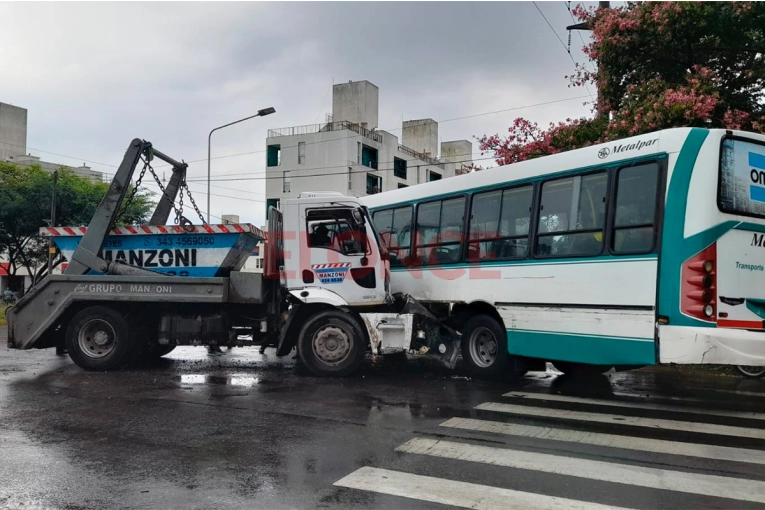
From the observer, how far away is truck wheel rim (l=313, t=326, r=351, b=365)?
978 centimetres

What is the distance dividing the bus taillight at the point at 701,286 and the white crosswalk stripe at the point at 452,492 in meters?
3.47

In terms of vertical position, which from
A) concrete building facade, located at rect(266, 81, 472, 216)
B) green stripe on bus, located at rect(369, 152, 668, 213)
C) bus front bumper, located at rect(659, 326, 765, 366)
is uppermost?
concrete building facade, located at rect(266, 81, 472, 216)

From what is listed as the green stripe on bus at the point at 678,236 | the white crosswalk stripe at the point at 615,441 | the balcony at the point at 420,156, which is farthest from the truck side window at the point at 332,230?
the balcony at the point at 420,156

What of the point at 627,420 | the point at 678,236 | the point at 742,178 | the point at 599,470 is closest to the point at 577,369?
the point at 627,420

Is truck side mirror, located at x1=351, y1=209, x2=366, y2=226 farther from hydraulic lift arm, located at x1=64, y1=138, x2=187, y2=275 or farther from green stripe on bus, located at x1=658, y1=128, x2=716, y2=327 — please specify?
green stripe on bus, located at x1=658, y1=128, x2=716, y2=327

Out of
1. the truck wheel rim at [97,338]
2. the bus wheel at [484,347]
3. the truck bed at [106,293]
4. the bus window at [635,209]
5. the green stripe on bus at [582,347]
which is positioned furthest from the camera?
the truck wheel rim at [97,338]

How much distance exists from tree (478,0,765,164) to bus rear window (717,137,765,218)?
14.2 feet

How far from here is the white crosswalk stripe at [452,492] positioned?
14.4ft

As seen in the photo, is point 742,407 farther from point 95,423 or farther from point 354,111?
point 354,111

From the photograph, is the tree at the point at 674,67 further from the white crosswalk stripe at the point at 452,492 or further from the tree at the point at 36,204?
the tree at the point at 36,204

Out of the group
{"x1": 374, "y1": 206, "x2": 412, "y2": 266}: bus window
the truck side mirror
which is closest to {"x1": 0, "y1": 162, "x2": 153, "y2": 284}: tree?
{"x1": 374, "y1": 206, "x2": 412, "y2": 266}: bus window

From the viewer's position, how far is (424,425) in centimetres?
676

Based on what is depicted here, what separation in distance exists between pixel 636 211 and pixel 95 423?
6.73 m

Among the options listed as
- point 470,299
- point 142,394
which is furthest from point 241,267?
point 470,299
